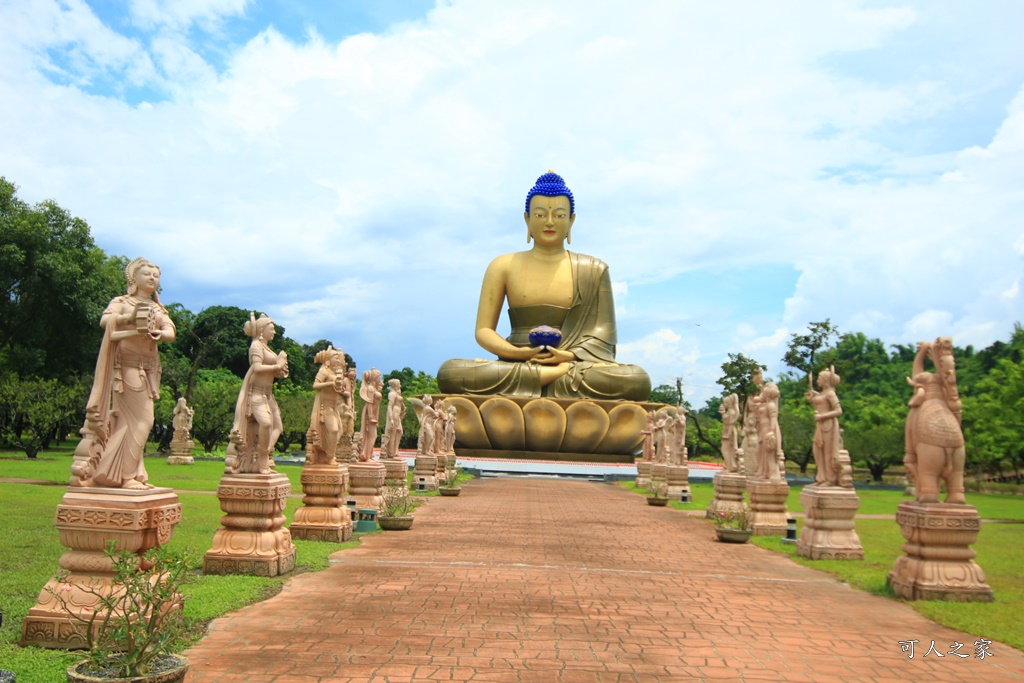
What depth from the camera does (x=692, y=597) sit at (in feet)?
25.2

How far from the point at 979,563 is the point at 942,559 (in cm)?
321

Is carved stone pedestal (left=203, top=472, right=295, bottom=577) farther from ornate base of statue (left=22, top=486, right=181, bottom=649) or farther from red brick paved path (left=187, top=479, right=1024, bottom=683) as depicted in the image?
ornate base of statue (left=22, top=486, right=181, bottom=649)

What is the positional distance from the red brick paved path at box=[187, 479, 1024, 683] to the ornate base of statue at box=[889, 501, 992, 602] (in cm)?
36

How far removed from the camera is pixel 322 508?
10.7 metres

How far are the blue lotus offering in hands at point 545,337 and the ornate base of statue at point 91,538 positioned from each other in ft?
91.9

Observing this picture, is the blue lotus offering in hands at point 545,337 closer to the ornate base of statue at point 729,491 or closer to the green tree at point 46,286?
the green tree at point 46,286

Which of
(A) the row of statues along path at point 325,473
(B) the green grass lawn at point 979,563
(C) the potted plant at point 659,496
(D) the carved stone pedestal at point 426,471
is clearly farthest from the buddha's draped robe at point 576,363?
(B) the green grass lawn at point 979,563

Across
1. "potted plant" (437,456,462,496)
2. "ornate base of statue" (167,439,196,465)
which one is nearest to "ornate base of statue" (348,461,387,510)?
"potted plant" (437,456,462,496)

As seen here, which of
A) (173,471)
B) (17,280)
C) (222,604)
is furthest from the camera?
(17,280)

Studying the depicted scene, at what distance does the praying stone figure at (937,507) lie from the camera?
781 cm

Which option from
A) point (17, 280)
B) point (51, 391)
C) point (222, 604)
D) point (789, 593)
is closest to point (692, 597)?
point (789, 593)

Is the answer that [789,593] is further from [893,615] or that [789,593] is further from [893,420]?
[893,420]

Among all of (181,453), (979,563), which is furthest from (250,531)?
(181,453)

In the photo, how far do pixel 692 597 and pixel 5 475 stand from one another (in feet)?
53.7
